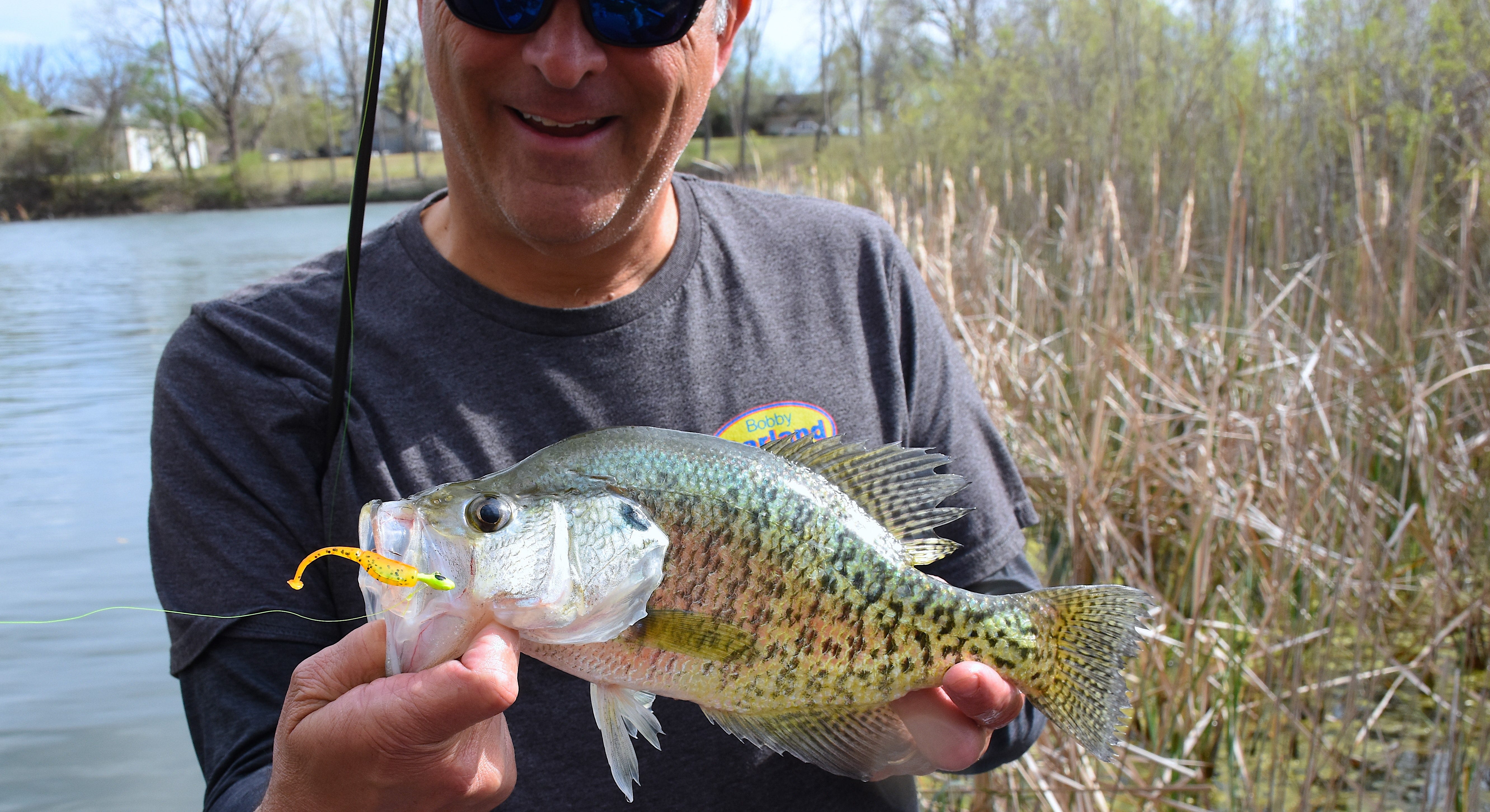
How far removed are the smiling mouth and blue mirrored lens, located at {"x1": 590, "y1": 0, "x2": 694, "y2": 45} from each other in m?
0.14

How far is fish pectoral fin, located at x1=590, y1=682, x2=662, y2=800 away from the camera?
122 cm

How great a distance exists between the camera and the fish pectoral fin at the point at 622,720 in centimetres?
122

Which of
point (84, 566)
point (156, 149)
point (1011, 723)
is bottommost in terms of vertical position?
Result: point (84, 566)

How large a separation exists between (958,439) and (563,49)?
1.04 metres

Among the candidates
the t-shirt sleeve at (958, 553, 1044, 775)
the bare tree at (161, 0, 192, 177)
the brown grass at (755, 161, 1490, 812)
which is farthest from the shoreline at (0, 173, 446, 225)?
Result: the t-shirt sleeve at (958, 553, 1044, 775)

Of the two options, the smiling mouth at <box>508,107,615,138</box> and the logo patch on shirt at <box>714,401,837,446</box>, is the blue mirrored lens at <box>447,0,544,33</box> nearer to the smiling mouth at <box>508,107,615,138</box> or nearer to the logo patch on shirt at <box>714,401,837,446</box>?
the smiling mouth at <box>508,107,615,138</box>

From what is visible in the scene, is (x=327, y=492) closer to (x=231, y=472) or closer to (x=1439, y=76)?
(x=231, y=472)

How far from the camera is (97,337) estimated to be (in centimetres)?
1362

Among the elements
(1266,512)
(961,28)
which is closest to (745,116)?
(961,28)

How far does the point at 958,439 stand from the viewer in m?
1.97

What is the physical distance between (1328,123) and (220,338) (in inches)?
260

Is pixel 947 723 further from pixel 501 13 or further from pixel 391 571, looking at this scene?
pixel 501 13

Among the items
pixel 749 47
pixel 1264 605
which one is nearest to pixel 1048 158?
pixel 1264 605

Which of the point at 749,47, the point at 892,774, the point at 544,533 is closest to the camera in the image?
the point at 544,533
